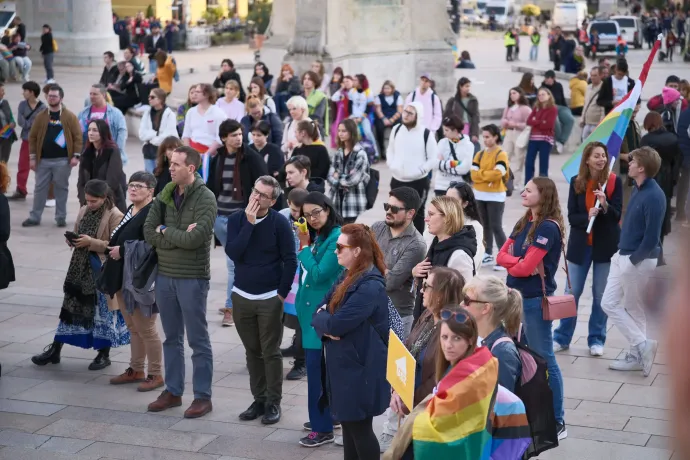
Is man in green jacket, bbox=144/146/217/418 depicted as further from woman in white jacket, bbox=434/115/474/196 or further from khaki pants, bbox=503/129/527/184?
khaki pants, bbox=503/129/527/184

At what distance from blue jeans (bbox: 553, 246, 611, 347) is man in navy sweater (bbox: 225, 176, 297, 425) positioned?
267cm

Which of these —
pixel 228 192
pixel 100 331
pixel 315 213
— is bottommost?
pixel 100 331

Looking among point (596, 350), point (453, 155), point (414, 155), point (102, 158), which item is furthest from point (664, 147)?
point (102, 158)

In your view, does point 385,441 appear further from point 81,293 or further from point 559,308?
point 81,293

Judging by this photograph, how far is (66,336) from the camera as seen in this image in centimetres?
840

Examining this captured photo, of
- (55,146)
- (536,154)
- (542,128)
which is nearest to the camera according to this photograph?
(55,146)

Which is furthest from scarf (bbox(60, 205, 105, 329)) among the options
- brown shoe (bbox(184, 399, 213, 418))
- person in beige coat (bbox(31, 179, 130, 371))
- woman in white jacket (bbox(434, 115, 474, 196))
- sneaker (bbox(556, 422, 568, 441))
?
woman in white jacket (bbox(434, 115, 474, 196))

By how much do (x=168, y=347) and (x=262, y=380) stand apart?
2.37 feet

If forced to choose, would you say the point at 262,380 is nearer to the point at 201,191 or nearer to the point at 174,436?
the point at 174,436

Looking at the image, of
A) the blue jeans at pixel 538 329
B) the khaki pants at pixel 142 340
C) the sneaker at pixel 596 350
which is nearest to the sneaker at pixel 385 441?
the blue jeans at pixel 538 329

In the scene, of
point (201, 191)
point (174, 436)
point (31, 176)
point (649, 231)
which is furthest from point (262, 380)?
point (31, 176)

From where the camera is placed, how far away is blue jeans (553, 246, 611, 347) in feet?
28.6

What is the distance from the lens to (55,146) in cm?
1325

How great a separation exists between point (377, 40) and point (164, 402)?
17050 millimetres
